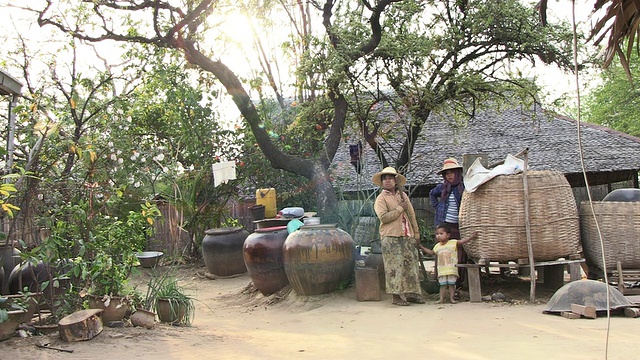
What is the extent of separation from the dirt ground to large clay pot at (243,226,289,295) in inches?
33.3

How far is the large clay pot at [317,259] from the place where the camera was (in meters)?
7.76

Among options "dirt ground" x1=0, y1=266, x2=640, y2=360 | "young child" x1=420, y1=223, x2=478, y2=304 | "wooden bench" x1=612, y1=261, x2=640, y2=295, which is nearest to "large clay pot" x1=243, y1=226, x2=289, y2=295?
"dirt ground" x1=0, y1=266, x2=640, y2=360

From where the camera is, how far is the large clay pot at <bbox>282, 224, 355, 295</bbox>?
25.5 ft

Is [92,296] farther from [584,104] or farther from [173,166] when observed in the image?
[584,104]

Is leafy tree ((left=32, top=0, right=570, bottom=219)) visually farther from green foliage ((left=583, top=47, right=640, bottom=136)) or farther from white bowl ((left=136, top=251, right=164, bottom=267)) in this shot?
green foliage ((left=583, top=47, right=640, bottom=136))

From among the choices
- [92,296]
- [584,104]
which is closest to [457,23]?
[92,296]

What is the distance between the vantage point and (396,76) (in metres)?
11.5

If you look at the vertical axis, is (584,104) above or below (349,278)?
above

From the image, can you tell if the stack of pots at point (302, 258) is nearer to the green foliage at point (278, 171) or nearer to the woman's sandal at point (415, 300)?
the woman's sandal at point (415, 300)

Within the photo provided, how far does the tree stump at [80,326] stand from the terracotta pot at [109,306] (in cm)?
35

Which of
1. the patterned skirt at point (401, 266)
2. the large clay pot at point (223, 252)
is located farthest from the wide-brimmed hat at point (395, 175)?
the large clay pot at point (223, 252)

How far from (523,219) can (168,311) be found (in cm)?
412

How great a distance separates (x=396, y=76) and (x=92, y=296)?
25.0 feet

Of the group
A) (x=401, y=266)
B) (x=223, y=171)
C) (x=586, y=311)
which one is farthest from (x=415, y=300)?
(x=223, y=171)
